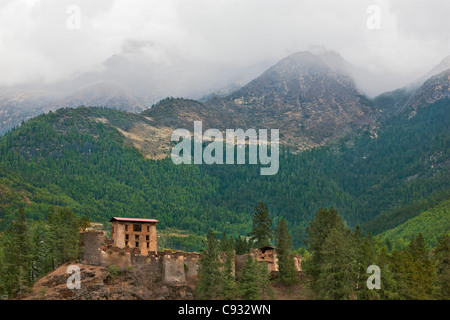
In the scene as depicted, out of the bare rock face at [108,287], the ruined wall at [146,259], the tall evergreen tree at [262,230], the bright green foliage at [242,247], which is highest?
the tall evergreen tree at [262,230]

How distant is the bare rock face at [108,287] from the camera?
3647 inches

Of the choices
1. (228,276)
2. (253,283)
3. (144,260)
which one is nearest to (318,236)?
(253,283)

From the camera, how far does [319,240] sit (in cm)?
10000

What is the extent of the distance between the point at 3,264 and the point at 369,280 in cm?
5969

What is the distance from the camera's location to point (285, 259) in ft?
353

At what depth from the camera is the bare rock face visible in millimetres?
92625

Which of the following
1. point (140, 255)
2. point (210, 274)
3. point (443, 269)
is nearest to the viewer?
point (210, 274)

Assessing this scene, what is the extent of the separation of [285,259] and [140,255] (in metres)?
27.1

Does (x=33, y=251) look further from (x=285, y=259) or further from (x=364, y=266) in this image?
(x=364, y=266)

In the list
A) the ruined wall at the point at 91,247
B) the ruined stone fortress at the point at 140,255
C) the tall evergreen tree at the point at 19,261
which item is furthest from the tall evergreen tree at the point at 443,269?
the tall evergreen tree at the point at 19,261

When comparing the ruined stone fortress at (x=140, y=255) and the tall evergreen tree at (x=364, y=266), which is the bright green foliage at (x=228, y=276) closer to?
the ruined stone fortress at (x=140, y=255)

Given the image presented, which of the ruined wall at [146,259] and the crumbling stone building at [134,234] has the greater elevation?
the crumbling stone building at [134,234]

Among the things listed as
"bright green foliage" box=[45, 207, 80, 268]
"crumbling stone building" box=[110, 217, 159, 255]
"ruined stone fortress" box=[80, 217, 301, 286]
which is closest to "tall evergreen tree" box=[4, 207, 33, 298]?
"bright green foliage" box=[45, 207, 80, 268]

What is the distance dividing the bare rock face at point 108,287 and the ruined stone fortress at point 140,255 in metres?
1.31
